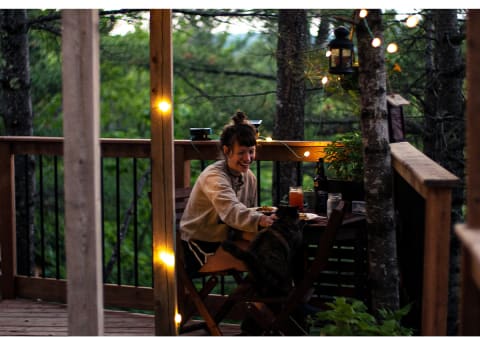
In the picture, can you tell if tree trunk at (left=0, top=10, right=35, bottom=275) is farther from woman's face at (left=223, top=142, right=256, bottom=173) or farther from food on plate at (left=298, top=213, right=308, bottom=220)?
food on plate at (left=298, top=213, right=308, bottom=220)

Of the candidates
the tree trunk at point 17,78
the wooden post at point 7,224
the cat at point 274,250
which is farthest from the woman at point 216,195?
the tree trunk at point 17,78

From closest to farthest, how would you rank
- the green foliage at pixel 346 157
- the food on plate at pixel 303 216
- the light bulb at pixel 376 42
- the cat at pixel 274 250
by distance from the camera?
the light bulb at pixel 376 42 → the cat at pixel 274 250 → the food on plate at pixel 303 216 → the green foliage at pixel 346 157

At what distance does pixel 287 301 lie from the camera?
414cm

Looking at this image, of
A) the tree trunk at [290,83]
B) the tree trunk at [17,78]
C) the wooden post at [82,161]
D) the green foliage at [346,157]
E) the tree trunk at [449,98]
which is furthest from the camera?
the tree trunk at [17,78]

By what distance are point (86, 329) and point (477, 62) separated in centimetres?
171

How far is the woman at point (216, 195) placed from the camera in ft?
14.5

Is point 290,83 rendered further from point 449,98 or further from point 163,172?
point 163,172

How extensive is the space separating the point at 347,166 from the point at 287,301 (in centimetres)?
96

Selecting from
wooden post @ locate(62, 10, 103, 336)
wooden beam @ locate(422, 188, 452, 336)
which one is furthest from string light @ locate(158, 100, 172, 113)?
wooden beam @ locate(422, 188, 452, 336)

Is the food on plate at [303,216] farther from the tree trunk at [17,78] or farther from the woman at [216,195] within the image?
the tree trunk at [17,78]

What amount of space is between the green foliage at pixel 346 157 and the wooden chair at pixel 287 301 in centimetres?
55

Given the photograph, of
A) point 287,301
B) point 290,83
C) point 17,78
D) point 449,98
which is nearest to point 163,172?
point 287,301

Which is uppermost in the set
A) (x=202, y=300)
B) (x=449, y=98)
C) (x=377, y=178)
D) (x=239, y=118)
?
(x=449, y=98)
